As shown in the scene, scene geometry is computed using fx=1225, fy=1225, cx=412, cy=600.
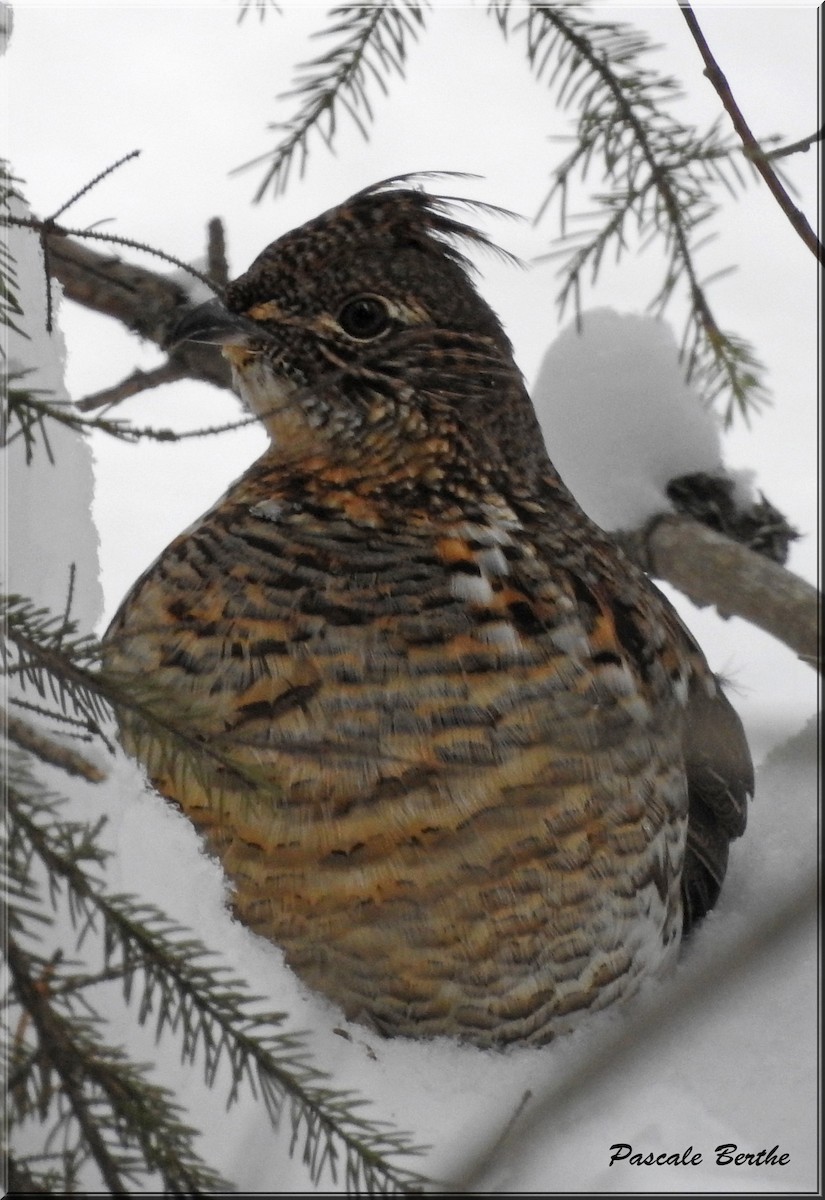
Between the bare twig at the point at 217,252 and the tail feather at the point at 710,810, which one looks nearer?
the tail feather at the point at 710,810

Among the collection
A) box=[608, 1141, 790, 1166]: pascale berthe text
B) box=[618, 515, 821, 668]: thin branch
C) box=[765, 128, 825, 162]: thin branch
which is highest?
box=[765, 128, 825, 162]: thin branch

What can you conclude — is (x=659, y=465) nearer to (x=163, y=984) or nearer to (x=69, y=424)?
(x=69, y=424)

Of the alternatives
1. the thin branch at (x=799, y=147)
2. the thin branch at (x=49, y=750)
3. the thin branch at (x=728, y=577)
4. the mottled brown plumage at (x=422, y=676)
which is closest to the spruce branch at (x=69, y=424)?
the thin branch at (x=49, y=750)

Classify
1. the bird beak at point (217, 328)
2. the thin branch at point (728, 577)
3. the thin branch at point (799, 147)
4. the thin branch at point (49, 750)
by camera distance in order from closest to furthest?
the thin branch at point (49, 750)
the thin branch at point (799, 147)
the bird beak at point (217, 328)
the thin branch at point (728, 577)

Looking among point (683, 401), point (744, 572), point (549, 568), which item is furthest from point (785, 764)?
point (683, 401)

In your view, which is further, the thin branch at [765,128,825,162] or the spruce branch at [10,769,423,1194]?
the thin branch at [765,128,825,162]

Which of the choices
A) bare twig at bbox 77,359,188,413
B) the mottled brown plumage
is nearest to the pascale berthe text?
the mottled brown plumage

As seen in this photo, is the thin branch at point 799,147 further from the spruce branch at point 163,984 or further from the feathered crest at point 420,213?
the spruce branch at point 163,984

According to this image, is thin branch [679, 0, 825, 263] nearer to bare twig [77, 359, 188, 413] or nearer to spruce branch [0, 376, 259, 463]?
spruce branch [0, 376, 259, 463]

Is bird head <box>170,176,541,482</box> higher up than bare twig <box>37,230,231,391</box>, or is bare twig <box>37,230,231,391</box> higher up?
bare twig <box>37,230,231,391</box>
